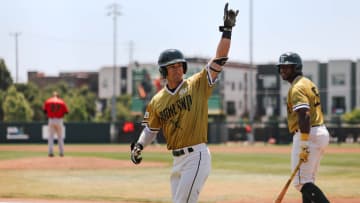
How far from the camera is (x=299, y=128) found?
8.48 meters

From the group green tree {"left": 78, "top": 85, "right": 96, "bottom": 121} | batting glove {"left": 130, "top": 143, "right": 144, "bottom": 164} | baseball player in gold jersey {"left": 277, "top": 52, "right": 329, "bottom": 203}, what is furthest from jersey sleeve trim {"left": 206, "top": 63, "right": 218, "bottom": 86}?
green tree {"left": 78, "top": 85, "right": 96, "bottom": 121}

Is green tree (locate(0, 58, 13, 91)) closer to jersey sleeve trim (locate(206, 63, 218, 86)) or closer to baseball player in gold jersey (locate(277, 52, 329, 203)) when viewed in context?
baseball player in gold jersey (locate(277, 52, 329, 203))

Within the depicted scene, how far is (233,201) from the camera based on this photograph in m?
11.8

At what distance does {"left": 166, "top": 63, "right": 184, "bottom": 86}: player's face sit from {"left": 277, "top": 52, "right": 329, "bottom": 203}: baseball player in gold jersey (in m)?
1.82

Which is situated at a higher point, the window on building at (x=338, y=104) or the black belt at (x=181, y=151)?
the black belt at (x=181, y=151)

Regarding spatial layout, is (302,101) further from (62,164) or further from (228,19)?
(62,164)

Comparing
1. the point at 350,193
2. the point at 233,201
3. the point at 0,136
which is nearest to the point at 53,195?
the point at 233,201

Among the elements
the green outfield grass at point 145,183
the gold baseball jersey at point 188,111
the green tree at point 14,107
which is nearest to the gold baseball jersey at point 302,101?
the gold baseball jersey at point 188,111

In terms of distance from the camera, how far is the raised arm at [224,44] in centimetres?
719

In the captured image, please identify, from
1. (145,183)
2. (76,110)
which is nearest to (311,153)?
(145,183)

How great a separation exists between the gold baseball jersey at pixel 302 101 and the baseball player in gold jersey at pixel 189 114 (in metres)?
1.67

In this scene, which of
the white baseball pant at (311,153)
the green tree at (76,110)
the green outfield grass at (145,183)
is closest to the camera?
the white baseball pant at (311,153)

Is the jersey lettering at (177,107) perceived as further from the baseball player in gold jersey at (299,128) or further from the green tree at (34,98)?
the green tree at (34,98)

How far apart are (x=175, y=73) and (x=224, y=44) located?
60cm
